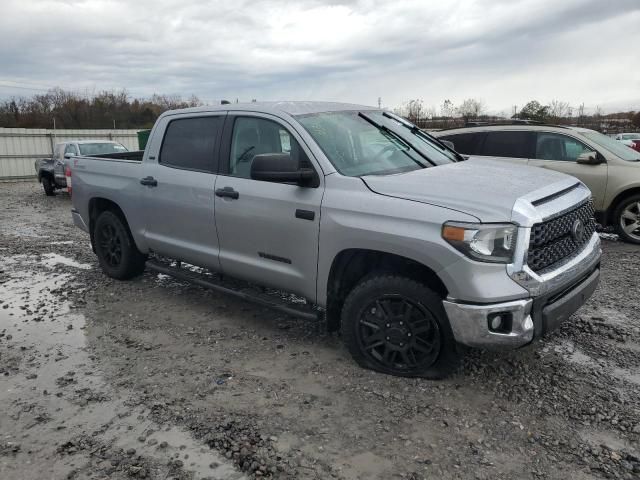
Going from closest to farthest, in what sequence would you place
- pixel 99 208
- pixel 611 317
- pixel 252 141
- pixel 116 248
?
pixel 252 141
pixel 611 317
pixel 116 248
pixel 99 208

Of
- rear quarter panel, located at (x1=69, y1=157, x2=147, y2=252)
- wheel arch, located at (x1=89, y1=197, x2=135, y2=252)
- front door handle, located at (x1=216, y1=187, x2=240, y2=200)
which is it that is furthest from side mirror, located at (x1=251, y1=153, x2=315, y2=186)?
wheel arch, located at (x1=89, y1=197, x2=135, y2=252)

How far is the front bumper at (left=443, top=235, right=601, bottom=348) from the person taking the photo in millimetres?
2959

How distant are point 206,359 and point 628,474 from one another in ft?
9.23

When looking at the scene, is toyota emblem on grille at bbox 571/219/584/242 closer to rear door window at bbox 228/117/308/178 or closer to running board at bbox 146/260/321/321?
running board at bbox 146/260/321/321

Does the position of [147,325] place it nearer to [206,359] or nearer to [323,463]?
[206,359]

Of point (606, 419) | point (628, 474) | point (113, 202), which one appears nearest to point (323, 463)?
point (628, 474)

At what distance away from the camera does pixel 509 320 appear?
2973 mm

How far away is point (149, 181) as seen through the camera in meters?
5.08

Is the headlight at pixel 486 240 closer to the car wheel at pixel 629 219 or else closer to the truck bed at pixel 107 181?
the truck bed at pixel 107 181

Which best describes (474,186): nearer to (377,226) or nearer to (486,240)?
(486,240)

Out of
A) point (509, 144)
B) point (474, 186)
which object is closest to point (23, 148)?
point (509, 144)

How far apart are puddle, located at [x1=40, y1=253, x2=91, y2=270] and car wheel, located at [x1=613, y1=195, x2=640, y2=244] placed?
24.7 feet

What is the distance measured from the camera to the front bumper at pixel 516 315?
2959mm

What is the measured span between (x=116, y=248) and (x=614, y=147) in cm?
735
